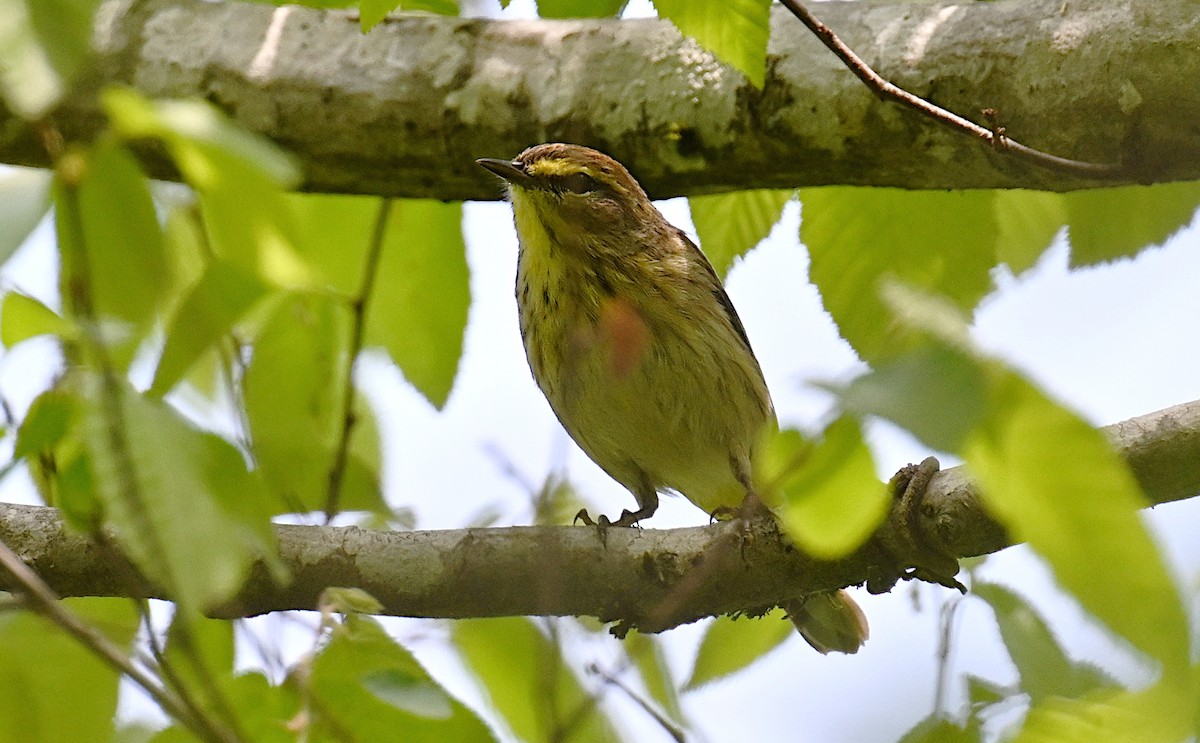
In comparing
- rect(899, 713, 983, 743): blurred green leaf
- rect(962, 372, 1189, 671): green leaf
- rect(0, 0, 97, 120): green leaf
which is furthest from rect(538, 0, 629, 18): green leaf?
rect(962, 372, 1189, 671): green leaf

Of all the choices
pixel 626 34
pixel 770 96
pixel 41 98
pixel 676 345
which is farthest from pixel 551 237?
pixel 41 98

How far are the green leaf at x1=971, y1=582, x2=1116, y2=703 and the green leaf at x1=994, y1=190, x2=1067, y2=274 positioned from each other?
191 centimetres

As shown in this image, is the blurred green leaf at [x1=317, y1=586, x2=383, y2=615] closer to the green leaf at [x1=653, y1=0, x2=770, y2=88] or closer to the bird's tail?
the green leaf at [x1=653, y1=0, x2=770, y2=88]

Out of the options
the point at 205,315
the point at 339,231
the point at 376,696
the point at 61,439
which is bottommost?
the point at 376,696

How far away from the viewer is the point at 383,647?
2.35 m

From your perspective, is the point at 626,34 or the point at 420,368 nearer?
the point at 420,368

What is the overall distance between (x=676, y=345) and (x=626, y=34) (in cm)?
146

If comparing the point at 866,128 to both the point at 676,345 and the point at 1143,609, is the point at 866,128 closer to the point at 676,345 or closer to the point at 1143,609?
the point at 676,345

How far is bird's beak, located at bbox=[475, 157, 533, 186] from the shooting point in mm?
4766

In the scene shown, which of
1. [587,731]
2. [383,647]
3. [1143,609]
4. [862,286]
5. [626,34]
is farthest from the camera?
[626,34]

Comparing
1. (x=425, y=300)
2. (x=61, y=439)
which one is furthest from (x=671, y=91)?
(x=61, y=439)

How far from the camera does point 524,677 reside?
10.3 ft

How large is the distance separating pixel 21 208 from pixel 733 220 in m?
2.68

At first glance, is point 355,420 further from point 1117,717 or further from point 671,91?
point 1117,717
